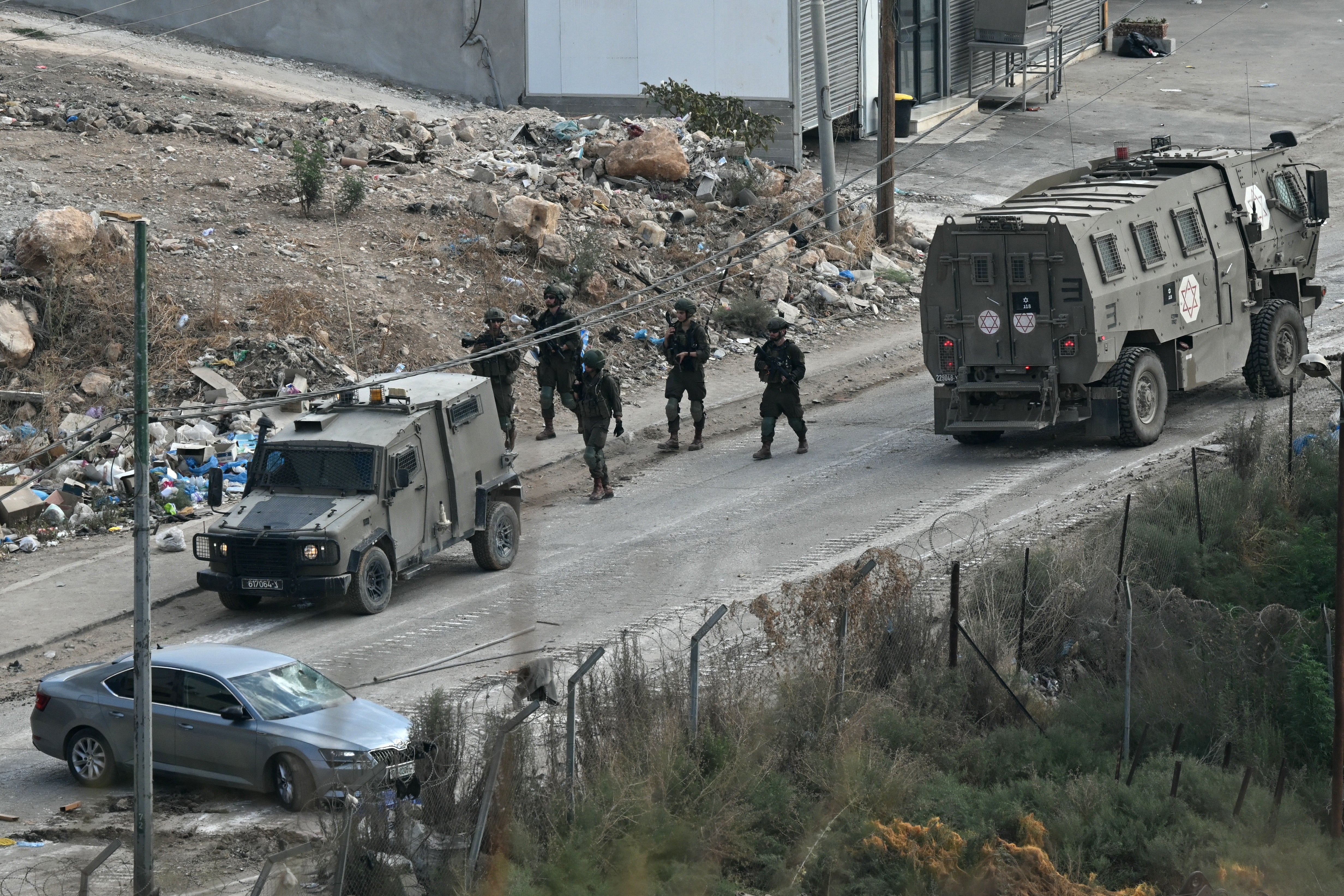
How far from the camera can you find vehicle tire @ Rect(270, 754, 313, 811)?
420 inches

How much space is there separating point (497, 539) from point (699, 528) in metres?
2.06

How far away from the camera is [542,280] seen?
23.3 metres

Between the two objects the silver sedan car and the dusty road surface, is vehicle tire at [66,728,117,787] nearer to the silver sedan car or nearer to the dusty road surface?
the silver sedan car

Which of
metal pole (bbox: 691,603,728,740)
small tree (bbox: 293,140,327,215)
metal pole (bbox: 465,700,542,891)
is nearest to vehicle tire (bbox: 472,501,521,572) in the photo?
metal pole (bbox: 691,603,728,740)

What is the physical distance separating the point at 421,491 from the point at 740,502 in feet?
12.1

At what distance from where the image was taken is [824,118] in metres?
26.8

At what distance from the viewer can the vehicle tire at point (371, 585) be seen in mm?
14008

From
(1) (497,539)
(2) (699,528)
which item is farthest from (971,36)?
(1) (497,539)

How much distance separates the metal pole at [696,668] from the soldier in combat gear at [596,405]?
254 inches

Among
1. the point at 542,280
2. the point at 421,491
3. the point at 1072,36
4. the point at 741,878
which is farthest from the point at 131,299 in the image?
the point at 1072,36

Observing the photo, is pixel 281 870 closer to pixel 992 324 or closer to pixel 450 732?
pixel 450 732

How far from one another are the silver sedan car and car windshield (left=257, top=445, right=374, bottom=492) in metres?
2.91

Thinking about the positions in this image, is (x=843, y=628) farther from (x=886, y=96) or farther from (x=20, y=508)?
(x=886, y=96)

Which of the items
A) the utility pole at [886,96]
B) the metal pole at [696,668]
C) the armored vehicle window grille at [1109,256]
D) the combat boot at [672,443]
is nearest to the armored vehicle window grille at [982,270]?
Result: the armored vehicle window grille at [1109,256]
